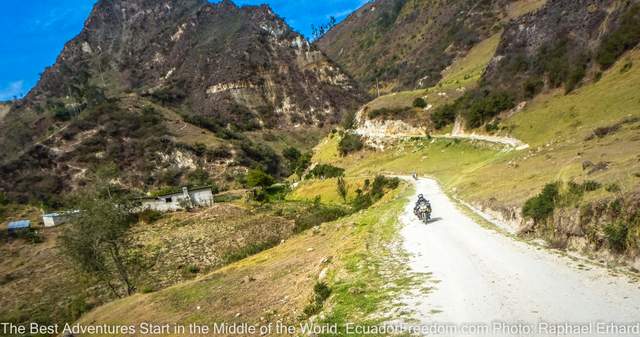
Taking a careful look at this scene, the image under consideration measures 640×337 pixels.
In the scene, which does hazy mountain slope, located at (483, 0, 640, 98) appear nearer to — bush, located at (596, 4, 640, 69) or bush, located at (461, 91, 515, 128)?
bush, located at (596, 4, 640, 69)

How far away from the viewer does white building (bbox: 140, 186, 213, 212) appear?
66.3 meters

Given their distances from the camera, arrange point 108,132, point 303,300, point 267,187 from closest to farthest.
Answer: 1. point 303,300
2. point 267,187
3. point 108,132

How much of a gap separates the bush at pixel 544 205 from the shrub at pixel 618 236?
358cm

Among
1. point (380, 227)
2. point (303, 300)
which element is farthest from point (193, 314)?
point (380, 227)

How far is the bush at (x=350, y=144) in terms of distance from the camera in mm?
85312

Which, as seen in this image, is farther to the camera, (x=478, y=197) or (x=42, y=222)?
(x=42, y=222)

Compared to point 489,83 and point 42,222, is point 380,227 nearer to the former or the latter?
point 489,83

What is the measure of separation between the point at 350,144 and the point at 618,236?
77150 millimetres

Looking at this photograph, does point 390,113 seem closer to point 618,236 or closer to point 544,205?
point 544,205

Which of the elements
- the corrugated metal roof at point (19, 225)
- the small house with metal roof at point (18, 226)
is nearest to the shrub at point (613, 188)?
the small house with metal roof at point (18, 226)

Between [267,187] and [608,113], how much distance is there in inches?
2559

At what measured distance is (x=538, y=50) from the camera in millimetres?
61938

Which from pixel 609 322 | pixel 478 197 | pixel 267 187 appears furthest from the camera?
pixel 267 187

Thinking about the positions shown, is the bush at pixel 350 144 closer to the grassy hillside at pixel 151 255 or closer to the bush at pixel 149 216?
the grassy hillside at pixel 151 255
